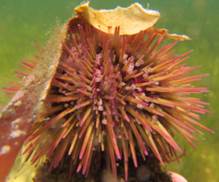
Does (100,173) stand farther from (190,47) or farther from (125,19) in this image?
(190,47)

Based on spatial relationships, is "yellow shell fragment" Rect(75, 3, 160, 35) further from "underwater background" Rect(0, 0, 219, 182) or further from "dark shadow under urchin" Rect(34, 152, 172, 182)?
"dark shadow under urchin" Rect(34, 152, 172, 182)

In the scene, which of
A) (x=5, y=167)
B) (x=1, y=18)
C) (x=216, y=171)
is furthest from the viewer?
(x=1, y=18)

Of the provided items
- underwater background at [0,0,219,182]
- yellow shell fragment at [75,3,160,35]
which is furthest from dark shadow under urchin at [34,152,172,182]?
yellow shell fragment at [75,3,160,35]

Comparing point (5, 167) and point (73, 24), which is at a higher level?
point (73, 24)

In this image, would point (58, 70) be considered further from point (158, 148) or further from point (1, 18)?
point (1, 18)

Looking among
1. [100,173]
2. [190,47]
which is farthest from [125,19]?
[190,47]

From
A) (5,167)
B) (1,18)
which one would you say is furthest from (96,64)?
(1,18)
